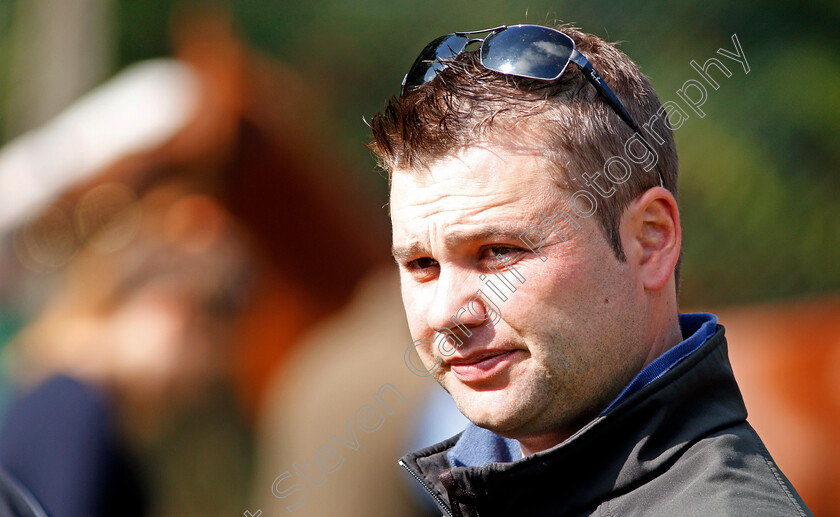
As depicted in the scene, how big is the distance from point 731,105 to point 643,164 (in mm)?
4771

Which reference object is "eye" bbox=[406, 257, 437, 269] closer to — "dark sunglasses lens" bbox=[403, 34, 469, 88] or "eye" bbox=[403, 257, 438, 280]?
"eye" bbox=[403, 257, 438, 280]

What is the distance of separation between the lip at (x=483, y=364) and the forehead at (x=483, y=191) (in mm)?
267

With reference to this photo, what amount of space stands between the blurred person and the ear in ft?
7.67

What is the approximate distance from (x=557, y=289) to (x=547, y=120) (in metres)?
0.37

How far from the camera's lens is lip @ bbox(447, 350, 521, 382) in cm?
180

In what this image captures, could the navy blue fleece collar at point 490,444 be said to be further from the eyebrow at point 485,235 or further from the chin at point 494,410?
the eyebrow at point 485,235

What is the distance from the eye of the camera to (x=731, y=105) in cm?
627

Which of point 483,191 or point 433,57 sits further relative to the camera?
point 433,57

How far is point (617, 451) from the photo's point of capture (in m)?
1.68

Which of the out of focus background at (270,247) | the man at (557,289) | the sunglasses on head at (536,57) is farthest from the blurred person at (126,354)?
the sunglasses on head at (536,57)

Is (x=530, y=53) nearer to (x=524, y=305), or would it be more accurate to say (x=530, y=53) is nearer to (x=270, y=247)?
(x=524, y=305)

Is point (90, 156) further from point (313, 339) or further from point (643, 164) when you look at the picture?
point (643, 164)

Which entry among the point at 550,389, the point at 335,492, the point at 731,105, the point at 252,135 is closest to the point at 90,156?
the point at 252,135

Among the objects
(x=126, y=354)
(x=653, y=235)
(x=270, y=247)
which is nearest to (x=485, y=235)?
(x=653, y=235)
